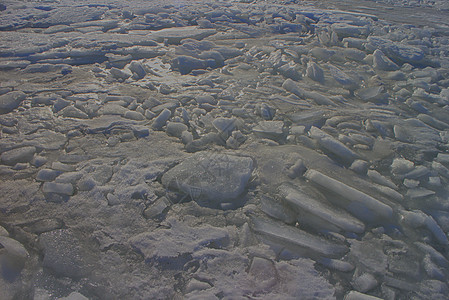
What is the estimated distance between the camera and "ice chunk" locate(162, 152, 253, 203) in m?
1.49

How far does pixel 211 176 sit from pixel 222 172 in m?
0.06

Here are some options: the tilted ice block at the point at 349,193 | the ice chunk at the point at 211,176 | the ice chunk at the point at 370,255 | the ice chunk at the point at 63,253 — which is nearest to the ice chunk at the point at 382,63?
the tilted ice block at the point at 349,193

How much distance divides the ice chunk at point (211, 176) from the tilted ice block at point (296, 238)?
217mm

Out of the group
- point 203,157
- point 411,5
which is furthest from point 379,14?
point 203,157

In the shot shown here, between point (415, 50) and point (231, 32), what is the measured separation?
2.17 m

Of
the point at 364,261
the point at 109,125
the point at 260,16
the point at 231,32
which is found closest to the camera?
the point at 364,261

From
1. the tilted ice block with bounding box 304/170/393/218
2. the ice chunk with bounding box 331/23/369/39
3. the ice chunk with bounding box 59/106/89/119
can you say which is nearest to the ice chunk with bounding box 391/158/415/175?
the tilted ice block with bounding box 304/170/393/218

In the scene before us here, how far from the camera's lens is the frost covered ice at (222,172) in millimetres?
1171

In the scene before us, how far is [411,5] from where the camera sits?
6.72 metres

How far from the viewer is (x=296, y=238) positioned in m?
1.30

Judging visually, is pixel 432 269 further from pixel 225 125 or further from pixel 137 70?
pixel 137 70

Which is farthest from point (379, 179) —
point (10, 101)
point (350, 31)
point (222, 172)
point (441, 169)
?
point (350, 31)

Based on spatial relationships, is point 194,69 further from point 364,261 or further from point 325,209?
point 364,261

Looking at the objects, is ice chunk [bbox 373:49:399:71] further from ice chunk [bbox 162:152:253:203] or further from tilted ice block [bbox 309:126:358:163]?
ice chunk [bbox 162:152:253:203]
